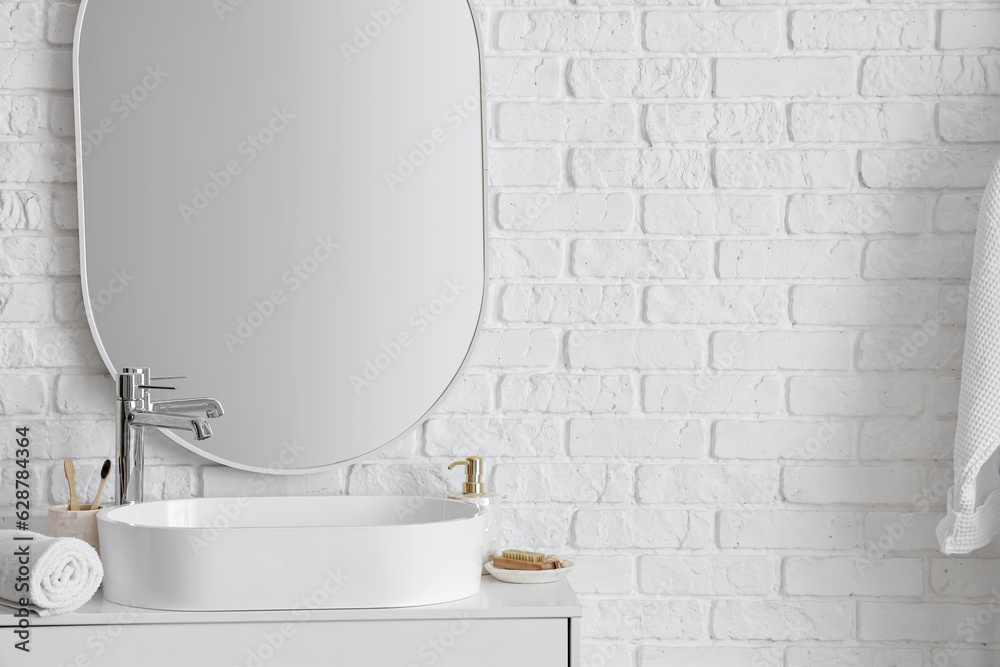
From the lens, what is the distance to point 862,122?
131 centimetres

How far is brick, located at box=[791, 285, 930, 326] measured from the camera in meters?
1.30

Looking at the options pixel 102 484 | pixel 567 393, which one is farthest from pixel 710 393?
pixel 102 484

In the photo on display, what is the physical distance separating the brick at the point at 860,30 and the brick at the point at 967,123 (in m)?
0.11

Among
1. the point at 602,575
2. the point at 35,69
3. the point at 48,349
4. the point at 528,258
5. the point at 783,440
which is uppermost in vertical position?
the point at 35,69

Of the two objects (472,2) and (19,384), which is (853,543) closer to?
(472,2)

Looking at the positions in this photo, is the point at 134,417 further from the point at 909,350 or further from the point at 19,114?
the point at 909,350

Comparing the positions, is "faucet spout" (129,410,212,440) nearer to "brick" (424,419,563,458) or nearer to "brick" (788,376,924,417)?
"brick" (424,419,563,458)

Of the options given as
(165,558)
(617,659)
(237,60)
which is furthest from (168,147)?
(617,659)

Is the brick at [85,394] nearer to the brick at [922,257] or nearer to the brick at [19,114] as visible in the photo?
the brick at [19,114]

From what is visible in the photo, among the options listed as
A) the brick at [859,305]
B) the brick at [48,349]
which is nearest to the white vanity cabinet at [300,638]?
the brick at [48,349]

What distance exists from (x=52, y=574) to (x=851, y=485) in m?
1.13

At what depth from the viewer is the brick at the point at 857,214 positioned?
51.3 inches

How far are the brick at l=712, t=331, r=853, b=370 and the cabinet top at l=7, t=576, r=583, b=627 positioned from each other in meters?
0.50

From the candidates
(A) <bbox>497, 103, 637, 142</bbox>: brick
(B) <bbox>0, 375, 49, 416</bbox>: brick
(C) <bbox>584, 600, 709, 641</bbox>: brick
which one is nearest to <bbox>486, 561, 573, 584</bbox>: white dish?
(C) <bbox>584, 600, 709, 641</bbox>: brick
